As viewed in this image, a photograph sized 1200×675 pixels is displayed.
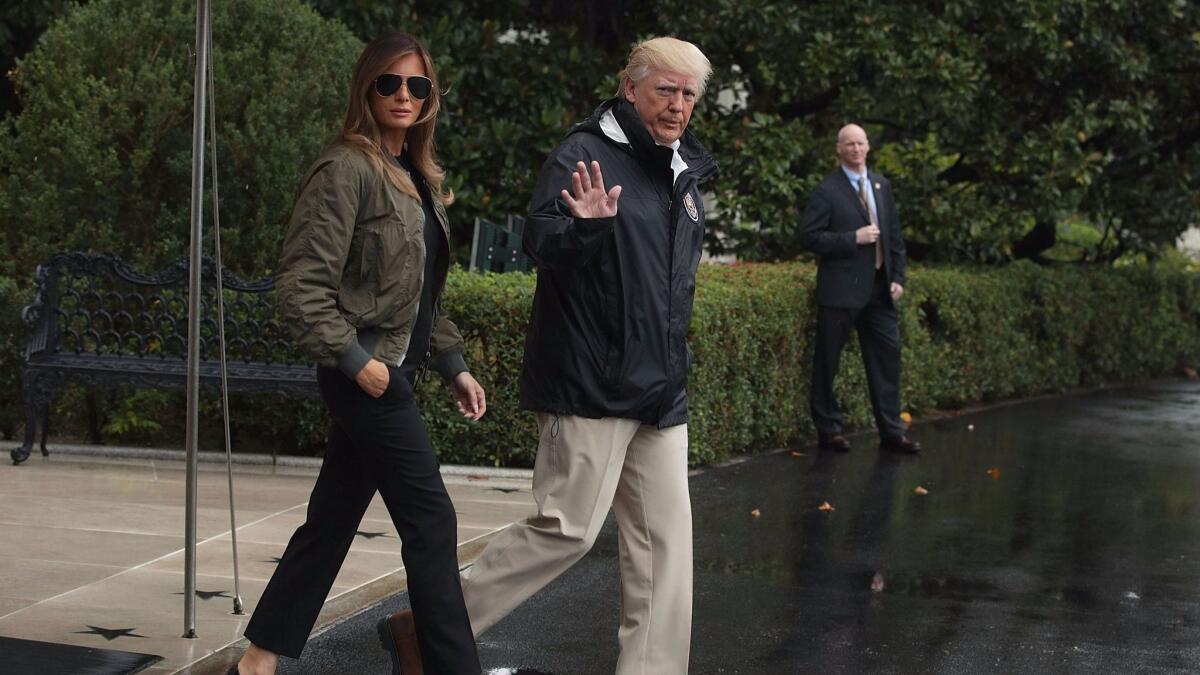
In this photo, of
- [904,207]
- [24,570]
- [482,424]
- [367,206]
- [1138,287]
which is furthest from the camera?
[1138,287]

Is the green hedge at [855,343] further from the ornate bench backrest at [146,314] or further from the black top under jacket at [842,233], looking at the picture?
the ornate bench backrest at [146,314]

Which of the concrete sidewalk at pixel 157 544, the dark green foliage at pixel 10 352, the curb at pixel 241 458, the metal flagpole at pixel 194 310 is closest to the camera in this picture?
the metal flagpole at pixel 194 310

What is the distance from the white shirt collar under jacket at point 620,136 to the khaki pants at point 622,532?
746 mm

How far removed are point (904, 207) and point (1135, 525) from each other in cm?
665

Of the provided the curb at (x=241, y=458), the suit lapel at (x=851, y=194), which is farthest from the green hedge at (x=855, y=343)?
the suit lapel at (x=851, y=194)

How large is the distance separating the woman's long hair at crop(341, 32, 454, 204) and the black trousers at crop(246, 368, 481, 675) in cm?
55

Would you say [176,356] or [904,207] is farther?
[904,207]

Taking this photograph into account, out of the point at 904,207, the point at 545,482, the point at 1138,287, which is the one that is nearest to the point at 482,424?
the point at 545,482

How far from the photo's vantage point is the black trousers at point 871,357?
11109mm

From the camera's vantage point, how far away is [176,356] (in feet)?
31.8

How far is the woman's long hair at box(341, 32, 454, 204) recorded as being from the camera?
4789mm

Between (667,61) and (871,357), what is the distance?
6.51m

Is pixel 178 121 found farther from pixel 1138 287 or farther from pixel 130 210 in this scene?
pixel 1138 287

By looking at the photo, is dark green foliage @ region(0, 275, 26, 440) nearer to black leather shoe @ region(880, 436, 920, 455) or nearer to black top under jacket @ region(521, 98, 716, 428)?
black leather shoe @ region(880, 436, 920, 455)
